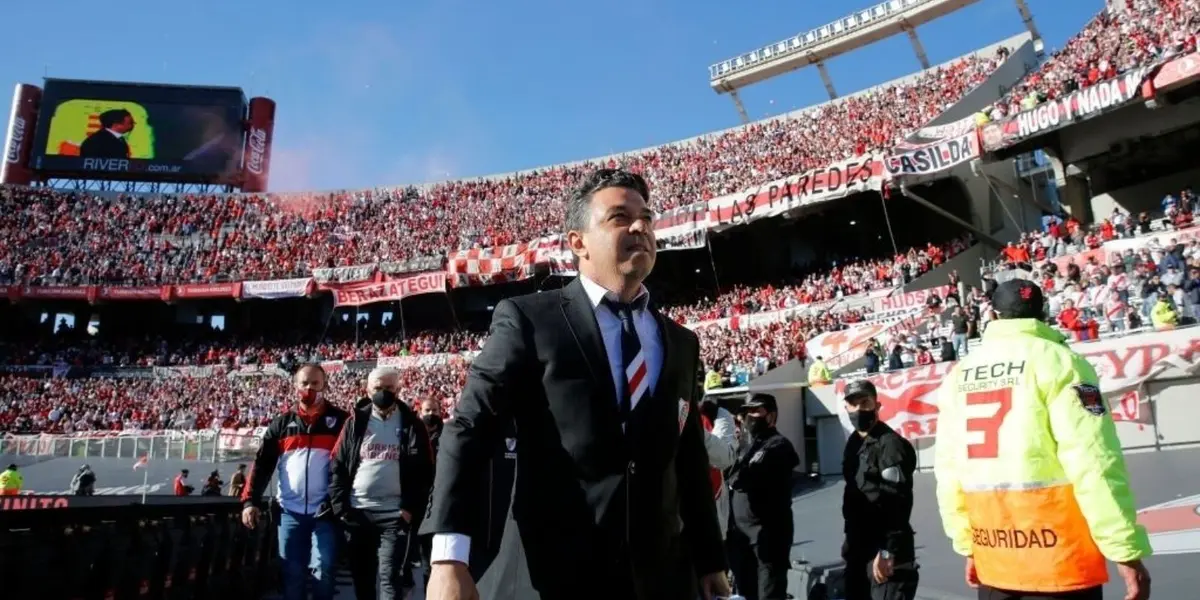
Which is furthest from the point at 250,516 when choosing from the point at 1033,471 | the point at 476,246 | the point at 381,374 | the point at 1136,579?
the point at 476,246

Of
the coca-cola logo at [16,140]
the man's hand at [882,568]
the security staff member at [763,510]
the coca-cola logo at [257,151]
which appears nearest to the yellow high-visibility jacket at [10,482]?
the security staff member at [763,510]

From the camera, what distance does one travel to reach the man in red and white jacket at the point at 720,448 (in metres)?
5.25

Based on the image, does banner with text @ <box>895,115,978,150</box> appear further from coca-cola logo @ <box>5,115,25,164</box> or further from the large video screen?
coca-cola logo @ <box>5,115,25,164</box>

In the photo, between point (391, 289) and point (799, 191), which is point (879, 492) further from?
point (391, 289)

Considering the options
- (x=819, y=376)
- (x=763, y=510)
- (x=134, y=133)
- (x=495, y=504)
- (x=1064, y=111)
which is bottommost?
(x=763, y=510)

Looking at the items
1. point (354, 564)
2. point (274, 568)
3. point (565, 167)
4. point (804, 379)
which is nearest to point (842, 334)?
point (804, 379)

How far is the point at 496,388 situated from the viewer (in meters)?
2.04

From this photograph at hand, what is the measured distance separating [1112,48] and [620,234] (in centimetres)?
2310

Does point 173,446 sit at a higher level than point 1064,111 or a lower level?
lower

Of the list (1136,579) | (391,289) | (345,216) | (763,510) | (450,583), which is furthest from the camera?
(345,216)

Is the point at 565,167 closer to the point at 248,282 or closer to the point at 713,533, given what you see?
the point at 248,282

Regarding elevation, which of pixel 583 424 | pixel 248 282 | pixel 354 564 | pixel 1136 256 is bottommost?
pixel 354 564

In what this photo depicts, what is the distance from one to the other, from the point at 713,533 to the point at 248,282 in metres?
38.8

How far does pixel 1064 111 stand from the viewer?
733 inches
